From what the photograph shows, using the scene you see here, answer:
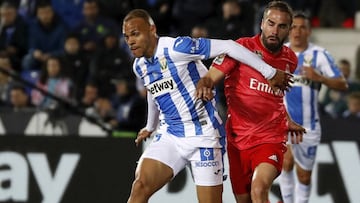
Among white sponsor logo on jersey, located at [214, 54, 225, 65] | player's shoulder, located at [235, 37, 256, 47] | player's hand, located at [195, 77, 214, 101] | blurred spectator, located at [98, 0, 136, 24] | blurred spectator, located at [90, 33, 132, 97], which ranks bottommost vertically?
blurred spectator, located at [90, 33, 132, 97]

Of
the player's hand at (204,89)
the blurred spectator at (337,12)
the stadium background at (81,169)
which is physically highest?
the player's hand at (204,89)

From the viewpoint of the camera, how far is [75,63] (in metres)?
15.5

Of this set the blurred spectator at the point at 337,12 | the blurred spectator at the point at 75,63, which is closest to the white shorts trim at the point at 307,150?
the blurred spectator at the point at 75,63

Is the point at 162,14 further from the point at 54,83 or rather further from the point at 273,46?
the point at 273,46

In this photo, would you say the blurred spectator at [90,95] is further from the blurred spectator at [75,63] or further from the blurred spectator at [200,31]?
the blurred spectator at [200,31]

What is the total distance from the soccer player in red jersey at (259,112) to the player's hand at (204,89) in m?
0.25

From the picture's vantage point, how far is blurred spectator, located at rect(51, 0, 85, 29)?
16781mm

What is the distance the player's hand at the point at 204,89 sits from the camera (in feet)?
29.1

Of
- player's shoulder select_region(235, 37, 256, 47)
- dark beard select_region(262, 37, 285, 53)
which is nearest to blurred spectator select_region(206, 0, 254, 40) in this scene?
player's shoulder select_region(235, 37, 256, 47)

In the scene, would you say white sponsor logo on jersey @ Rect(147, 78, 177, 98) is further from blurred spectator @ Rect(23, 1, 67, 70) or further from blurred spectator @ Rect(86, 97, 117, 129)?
blurred spectator @ Rect(23, 1, 67, 70)

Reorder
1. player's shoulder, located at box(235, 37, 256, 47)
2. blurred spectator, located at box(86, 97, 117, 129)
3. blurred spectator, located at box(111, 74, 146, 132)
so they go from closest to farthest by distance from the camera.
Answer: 1. player's shoulder, located at box(235, 37, 256, 47)
2. blurred spectator, located at box(86, 97, 117, 129)
3. blurred spectator, located at box(111, 74, 146, 132)

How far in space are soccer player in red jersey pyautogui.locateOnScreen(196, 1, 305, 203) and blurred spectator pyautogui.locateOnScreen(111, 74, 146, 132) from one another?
4.81 metres

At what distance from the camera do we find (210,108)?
30.8ft

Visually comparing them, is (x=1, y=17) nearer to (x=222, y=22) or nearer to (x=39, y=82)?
(x=39, y=82)
